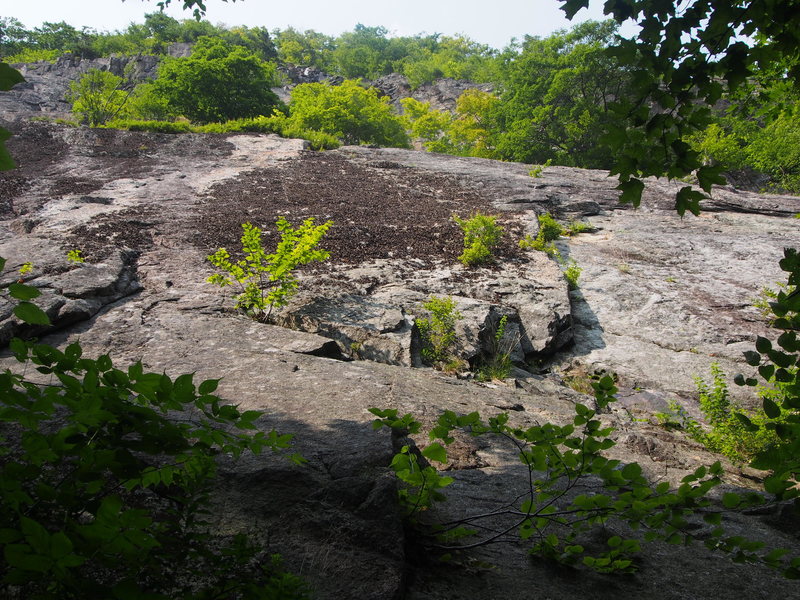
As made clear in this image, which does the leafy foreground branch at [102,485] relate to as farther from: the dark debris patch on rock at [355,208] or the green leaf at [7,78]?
the dark debris patch on rock at [355,208]

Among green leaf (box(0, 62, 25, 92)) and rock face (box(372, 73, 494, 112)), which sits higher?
rock face (box(372, 73, 494, 112))

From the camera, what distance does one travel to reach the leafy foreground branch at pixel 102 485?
3.36 feet

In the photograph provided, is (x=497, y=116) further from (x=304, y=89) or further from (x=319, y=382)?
(x=319, y=382)

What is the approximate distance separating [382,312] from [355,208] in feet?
15.8

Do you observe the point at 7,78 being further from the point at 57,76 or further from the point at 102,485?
the point at 57,76

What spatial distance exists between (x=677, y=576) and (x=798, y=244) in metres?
10.0

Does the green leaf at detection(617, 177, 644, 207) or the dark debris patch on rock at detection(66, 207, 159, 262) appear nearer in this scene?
the green leaf at detection(617, 177, 644, 207)

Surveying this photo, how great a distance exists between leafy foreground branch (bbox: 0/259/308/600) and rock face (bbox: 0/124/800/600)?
0.46m

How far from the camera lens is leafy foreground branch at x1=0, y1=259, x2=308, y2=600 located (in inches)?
40.3

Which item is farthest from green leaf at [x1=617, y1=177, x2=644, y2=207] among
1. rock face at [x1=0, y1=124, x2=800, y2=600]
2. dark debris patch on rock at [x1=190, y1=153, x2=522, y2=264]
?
dark debris patch on rock at [x1=190, y1=153, x2=522, y2=264]

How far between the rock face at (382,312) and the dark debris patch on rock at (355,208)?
0.24ft

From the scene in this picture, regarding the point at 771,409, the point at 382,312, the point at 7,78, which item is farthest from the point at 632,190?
the point at 382,312

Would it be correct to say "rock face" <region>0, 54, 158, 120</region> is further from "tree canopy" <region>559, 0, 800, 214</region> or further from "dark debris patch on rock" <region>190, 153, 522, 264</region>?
"tree canopy" <region>559, 0, 800, 214</region>

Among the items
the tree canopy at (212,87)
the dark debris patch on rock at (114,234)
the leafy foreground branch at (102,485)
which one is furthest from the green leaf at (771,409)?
the tree canopy at (212,87)
